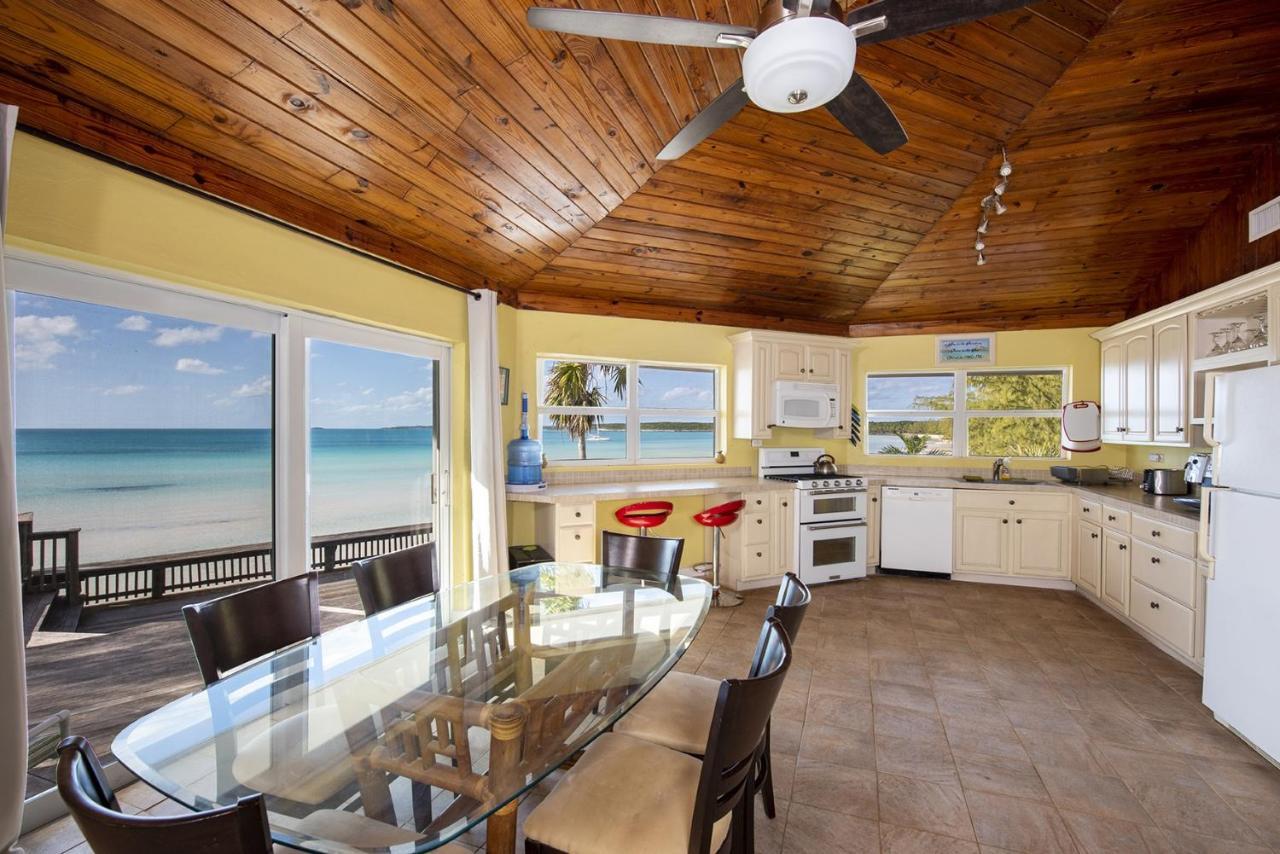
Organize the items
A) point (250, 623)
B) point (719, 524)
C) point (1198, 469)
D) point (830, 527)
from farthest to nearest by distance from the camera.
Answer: point (830, 527)
point (719, 524)
point (1198, 469)
point (250, 623)

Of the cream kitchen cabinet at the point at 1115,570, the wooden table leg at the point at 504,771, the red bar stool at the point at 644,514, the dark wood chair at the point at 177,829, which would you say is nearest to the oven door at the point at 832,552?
the red bar stool at the point at 644,514

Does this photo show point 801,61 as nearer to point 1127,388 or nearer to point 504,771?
point 504,771

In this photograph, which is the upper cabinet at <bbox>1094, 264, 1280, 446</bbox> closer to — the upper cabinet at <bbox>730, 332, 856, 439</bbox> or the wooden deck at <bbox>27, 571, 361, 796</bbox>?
the upper cabinet at <bbox>730, 332, 856, 439</bbox>


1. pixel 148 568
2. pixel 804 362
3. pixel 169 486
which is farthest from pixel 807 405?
pixel 148 568

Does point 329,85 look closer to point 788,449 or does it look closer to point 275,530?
point 275,530

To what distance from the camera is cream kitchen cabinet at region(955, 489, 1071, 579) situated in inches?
180

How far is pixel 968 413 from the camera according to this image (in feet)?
17.4

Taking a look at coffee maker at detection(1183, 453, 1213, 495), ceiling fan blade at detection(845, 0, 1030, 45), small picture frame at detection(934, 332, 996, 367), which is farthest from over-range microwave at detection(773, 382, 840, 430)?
ceiling fan blade at detection(845, 0, 1030, 45)

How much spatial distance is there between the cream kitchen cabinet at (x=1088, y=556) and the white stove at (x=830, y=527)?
1.59m

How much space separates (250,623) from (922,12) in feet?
8.56

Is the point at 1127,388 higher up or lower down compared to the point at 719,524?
higher up

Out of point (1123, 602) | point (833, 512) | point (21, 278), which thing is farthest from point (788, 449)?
point (21, 278)

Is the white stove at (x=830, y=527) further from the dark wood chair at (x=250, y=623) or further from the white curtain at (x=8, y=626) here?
the white curtain at (x=8, y=626)

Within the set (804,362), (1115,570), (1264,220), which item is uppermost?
(1264,220)
